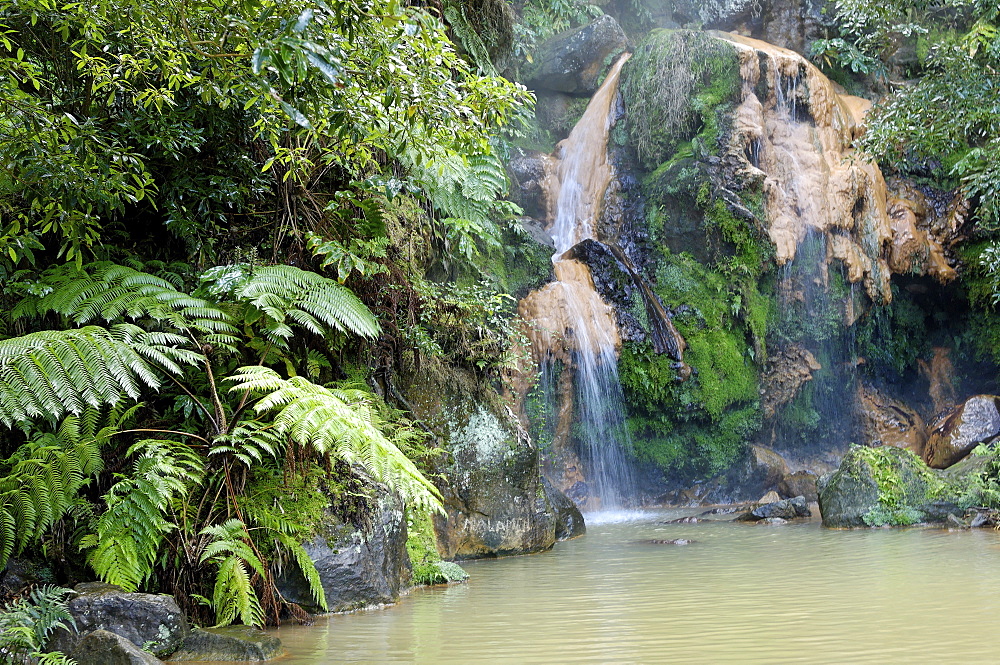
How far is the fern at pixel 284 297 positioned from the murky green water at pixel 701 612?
1839 millimetres

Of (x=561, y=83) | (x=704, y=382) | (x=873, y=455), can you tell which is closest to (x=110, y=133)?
(x=873, y=455)

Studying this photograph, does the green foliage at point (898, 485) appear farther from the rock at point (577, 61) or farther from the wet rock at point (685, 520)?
the rock at point (577, 61)

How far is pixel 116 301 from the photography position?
15.3ft

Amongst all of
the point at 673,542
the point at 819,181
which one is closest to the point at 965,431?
the point at 819,181

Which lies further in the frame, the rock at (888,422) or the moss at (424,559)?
the rock at (888,422)

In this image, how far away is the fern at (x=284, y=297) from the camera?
4.82 meters

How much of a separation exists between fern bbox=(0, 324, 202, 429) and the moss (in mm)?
2407

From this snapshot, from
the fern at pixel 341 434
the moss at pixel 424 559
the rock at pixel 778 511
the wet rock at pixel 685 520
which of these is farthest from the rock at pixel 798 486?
the fern at pixel 341 434

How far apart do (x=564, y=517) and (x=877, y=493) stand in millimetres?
3619

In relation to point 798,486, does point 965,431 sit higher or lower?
higher

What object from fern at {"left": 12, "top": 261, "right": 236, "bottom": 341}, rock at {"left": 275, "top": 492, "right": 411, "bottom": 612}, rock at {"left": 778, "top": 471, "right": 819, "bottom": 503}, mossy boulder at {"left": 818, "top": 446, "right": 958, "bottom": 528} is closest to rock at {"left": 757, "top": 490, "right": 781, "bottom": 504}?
rock at {"left": 778, "top": 471, "right": 819, "bottom": 503}

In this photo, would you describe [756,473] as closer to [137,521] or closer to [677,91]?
[677,91]

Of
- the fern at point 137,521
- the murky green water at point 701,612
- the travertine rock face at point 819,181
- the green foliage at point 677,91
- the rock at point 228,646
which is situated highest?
the green foliage at point 677,91

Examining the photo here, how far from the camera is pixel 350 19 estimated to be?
3715mm
